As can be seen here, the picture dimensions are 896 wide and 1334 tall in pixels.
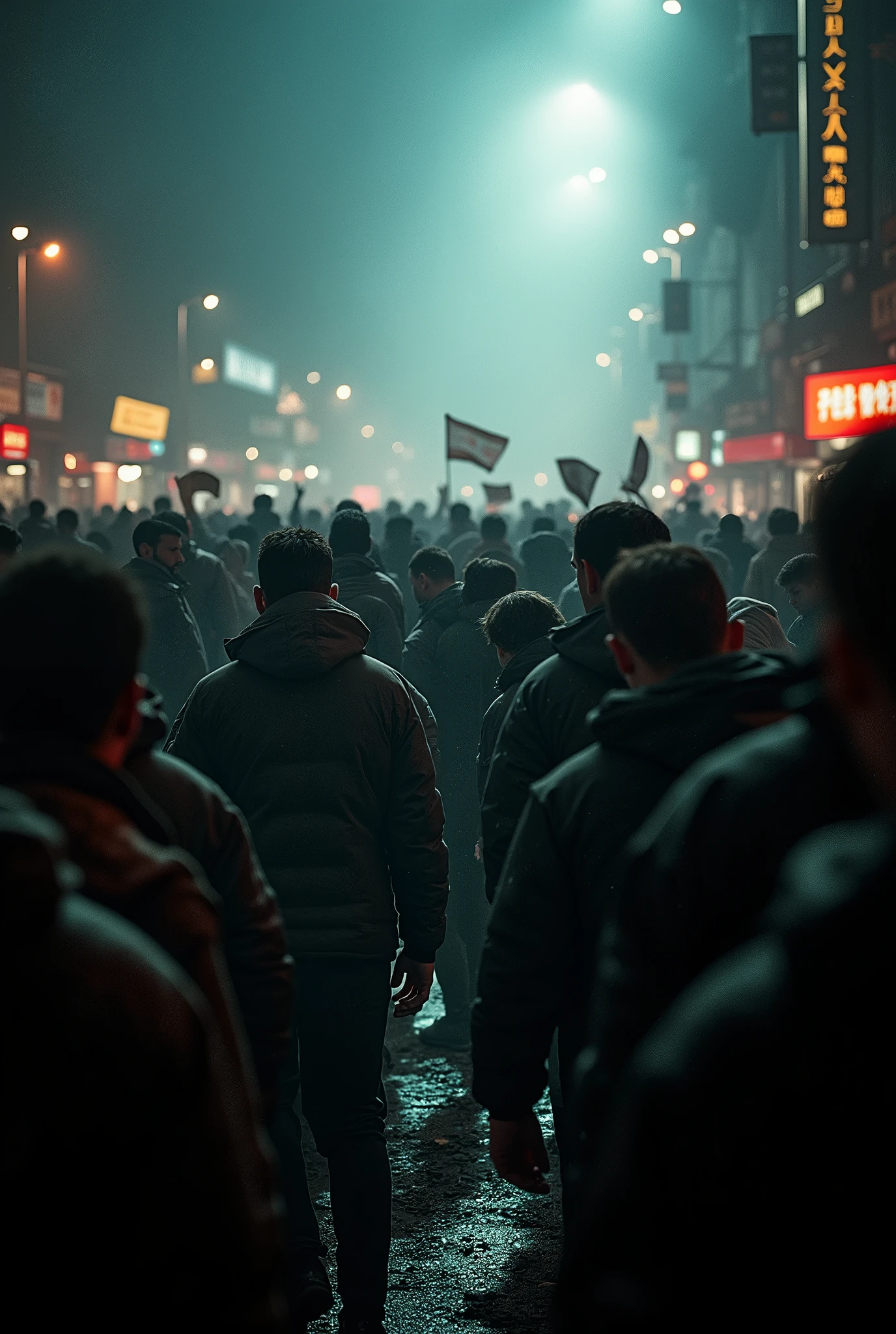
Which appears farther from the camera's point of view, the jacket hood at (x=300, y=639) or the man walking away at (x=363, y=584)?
the man walking away at (x=363, y=584)

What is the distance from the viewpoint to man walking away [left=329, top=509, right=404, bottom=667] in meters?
8.77

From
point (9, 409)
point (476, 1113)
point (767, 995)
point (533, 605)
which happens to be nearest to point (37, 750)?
point (767, 995)

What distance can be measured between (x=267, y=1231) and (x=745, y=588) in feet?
35.3

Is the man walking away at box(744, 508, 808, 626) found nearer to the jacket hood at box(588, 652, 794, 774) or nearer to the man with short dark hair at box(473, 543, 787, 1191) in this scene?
the man with short dark hair at box(473, 543, 787, 1191)

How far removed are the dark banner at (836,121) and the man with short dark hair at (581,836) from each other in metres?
21.5

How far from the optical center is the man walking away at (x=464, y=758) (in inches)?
279

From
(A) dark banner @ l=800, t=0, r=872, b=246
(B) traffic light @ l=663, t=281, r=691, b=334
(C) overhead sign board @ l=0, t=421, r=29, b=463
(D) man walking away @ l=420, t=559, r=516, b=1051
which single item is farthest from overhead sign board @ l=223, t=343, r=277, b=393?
(D) man walking away @ l=420, t=559, r=516, b=1051

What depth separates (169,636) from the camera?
370 inches

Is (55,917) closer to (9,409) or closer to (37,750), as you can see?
(37,750)

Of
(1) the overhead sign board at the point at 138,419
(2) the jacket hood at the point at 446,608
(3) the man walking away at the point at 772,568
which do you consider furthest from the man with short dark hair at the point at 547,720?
(1) the overhead sign board at the point at 138,419

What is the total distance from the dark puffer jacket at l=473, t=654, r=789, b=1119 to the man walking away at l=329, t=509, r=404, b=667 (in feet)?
18.7

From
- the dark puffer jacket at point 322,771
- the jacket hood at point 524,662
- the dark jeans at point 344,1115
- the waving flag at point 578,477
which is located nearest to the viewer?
the dark jeans at point 344,1115

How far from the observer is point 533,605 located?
567cm

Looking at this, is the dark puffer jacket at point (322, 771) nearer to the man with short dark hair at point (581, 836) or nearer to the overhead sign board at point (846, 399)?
the man with short dark hair at point (581, 836)
